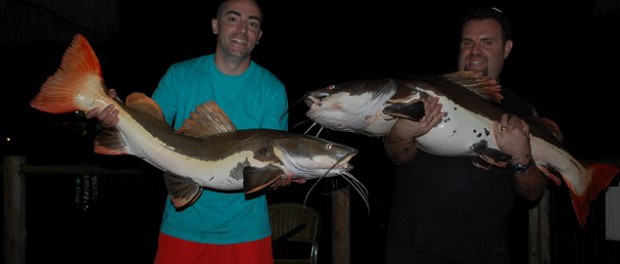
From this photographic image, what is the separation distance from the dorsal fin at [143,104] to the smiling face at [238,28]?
581 millimetres

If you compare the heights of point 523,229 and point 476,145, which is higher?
point 476,145

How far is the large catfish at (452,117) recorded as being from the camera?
276 centimetres

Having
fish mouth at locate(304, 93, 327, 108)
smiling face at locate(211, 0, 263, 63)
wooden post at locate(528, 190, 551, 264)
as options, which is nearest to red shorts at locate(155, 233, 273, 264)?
fish mouth at locate(304, 93, 327, 108)

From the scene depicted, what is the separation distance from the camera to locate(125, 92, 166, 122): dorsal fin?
2861mm

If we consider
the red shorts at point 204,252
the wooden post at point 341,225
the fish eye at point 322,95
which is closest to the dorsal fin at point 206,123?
the fish eye at point 322,95

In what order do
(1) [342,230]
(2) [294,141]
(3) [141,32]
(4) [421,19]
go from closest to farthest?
A: (2) [294,141] < (1) [342,230] < (4) [421,19] < (3) [141,32]

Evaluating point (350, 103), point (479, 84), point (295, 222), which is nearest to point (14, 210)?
point (295, 222)

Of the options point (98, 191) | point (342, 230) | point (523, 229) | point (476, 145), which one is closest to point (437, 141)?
point (476, 145)

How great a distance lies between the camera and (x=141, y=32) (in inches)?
941

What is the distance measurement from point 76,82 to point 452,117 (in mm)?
2249

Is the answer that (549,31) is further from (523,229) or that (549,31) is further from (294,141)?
(294,141)

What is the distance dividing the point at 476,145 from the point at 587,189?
1.00 metres

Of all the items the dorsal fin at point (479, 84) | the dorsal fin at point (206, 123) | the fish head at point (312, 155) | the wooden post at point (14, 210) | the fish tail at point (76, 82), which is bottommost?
the wooden post at point (14, 210)

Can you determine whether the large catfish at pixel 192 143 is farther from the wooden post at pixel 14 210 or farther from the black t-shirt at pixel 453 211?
the wooden post at pixel 14 210
